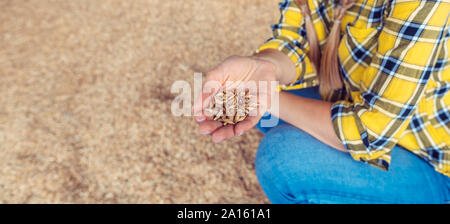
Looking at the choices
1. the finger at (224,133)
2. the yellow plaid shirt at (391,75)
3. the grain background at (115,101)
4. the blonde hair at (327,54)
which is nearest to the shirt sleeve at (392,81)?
the yellow plaid shirt at (391,75)

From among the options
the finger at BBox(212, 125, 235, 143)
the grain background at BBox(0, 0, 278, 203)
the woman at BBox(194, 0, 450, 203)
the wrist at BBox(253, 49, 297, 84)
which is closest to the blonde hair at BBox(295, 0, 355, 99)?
the woman at BBox(194, 0, 450, 203)

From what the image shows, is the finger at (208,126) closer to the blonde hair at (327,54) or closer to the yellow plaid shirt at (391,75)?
the yellow plaid shirt at (391,75)

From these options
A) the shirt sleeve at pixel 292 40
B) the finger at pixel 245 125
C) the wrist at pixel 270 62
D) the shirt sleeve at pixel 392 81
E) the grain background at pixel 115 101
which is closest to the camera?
the shirt sleeve at pixel 392 81

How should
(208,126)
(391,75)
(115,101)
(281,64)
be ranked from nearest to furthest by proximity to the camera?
(391,75)
(208,126)
(281,64)
(115,101)

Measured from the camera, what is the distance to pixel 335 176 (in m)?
0.93

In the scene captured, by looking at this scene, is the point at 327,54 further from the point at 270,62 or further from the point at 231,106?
the point at 231,106

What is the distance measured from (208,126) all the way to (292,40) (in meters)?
0.48

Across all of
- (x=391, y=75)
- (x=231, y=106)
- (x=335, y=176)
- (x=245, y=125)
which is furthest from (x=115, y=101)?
(x=391, y=75)

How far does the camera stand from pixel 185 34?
225 cm

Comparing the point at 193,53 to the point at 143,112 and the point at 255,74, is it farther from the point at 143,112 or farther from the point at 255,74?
the point at 255,74

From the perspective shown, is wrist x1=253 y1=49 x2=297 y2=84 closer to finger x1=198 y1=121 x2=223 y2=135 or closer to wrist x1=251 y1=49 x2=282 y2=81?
wrist x1=251 y1=49 x2=282 y2=81

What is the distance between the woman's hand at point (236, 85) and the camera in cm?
88
